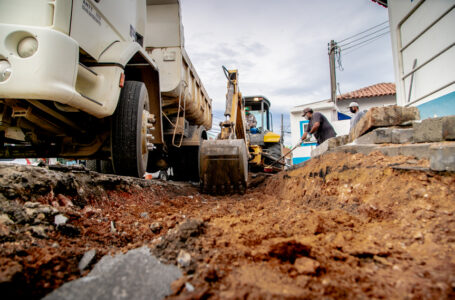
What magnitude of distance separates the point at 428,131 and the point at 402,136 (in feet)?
0.91

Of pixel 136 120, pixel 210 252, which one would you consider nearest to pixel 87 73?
pixel 136 120

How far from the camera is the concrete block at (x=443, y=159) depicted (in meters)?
1.68

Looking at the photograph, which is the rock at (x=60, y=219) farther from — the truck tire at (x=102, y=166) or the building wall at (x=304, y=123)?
the building wall at (x=304, y=123)

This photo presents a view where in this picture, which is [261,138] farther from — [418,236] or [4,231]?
[4,231]

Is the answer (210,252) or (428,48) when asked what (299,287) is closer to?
(210,252)

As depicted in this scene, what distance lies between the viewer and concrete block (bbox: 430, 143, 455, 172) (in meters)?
1.68

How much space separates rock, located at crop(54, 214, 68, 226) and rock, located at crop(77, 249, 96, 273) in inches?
15.0

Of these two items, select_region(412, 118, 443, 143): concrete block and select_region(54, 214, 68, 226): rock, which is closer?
select_region(54, 214, 68, 226): rock

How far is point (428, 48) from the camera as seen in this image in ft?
13.1

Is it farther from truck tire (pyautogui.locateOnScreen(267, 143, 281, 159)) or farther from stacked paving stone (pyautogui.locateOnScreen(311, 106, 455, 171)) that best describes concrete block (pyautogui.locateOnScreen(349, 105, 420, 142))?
truck tire (pyautogui.locateOnScreen(267, 143, 281, 159))

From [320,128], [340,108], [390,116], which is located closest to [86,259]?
[390,116]

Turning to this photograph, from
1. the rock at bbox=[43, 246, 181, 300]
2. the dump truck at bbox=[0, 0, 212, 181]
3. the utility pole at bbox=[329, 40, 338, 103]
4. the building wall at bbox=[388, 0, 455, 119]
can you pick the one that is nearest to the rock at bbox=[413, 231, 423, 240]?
the rock at bbox=[43, 246, 181, 300]

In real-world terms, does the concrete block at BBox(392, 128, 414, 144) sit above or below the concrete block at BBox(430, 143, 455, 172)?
above

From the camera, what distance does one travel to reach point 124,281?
1071 mm
